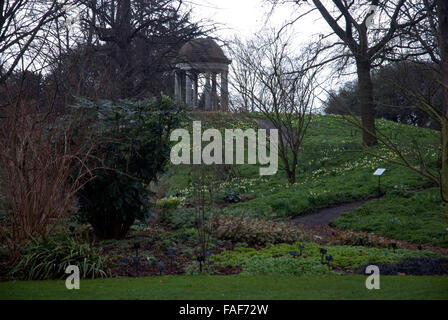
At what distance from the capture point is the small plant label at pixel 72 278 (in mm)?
4594

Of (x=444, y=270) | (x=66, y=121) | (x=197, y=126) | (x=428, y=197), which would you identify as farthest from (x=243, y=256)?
(x=197, y=126)

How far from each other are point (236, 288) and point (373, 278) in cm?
156

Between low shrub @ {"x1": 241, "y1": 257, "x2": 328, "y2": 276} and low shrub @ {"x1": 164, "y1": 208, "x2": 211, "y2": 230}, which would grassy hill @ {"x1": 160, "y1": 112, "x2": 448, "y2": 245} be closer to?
low shrub @ {"x1": 164, "y1": 208, "x2": 211, "y2": 230}

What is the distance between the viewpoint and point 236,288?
14.8 feet

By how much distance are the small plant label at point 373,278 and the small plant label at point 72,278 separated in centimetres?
302

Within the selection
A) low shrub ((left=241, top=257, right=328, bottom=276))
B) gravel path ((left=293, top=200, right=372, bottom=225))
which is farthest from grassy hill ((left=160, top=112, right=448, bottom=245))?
low shrub ((left=241, top=257, right=328, bottom=276))

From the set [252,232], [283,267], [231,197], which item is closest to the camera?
[283,267]

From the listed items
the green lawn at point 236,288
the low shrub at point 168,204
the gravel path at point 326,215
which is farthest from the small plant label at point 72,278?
the gravel path at point 326,215

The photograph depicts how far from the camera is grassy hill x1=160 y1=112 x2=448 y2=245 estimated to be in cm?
944

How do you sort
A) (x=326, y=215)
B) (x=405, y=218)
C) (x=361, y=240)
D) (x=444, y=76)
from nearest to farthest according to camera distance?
1. (x=444, y=76)
2. (x=361, y=240)
3. (x=405, y=218)
4. (x=326, y=215)

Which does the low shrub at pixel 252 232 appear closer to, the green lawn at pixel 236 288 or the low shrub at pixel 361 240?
the low shrub at pixel 361 240

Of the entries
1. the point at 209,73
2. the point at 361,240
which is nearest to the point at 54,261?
the point at 361,240

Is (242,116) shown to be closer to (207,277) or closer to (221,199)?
(221,199)

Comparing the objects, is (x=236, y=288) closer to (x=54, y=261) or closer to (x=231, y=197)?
(x=54, y=261)
